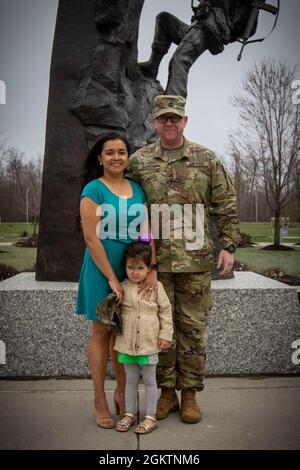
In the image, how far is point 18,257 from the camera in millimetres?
11094

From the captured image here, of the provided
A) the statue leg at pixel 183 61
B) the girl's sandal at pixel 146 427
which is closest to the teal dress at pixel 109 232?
the girl's sandal at pixel 146 427

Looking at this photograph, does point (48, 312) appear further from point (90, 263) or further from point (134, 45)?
point (134, 45)

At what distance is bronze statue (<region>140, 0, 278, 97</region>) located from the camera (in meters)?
5.00

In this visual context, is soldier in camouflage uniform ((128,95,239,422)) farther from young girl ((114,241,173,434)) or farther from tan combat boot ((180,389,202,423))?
young girl ((114,241,173,434))

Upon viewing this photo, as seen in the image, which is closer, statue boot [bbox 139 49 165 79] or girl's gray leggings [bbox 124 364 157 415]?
girl's gray leggings [bbox 124 364 157 415]

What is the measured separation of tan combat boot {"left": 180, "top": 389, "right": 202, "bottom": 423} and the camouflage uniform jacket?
759 mm

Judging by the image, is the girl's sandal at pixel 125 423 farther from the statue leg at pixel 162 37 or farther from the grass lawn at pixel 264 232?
the grass lawn at pixel 264 232

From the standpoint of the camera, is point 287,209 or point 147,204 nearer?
point 147,204

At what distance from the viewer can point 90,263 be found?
2793 millimetres

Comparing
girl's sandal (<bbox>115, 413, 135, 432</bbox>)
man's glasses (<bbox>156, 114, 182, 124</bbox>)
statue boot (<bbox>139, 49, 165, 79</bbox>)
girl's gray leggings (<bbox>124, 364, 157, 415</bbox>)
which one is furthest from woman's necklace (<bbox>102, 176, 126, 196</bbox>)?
statue boot (<bbox>139, 49, 165, 79</bbox>)

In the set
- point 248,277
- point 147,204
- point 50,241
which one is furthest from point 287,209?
point 147,204

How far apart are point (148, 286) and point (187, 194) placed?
604 millimetres

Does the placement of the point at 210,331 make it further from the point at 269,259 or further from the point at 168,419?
the point at 269,259

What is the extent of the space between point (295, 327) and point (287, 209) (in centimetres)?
961
